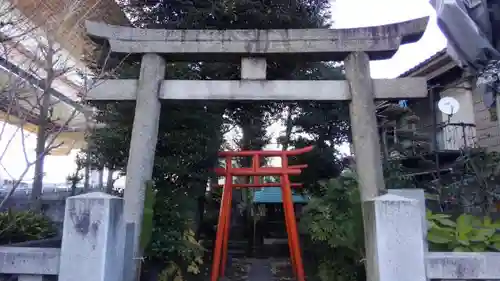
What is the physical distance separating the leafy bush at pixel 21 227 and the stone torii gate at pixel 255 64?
2.15 metres

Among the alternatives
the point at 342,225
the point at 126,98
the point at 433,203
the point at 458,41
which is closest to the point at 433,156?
the point at 433,203

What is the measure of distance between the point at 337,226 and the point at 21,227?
16.4ft

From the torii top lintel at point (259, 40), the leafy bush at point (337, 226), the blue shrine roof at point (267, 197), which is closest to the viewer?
the torii top lintel at point (259, 40)

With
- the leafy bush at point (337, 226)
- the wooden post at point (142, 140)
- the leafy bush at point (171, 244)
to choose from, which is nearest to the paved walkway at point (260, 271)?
the leafy bush at point (337, 226)

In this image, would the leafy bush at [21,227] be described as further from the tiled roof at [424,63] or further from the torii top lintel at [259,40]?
the tiled roof at [424,63]

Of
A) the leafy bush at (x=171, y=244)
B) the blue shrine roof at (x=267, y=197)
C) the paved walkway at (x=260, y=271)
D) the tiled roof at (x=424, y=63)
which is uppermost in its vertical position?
the tiled roof at (x=424, y=63)

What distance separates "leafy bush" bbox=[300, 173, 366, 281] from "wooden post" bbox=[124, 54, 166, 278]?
305 centimetres

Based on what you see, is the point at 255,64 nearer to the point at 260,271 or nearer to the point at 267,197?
the point at 260,271

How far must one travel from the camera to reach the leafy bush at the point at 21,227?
5.66 metres

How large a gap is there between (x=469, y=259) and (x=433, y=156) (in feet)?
26.6

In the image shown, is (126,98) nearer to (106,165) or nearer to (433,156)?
(106,165)

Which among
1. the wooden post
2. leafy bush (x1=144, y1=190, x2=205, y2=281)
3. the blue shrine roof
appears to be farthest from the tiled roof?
leafy bush (x1=144, y1=190, x2=205, y2=281)

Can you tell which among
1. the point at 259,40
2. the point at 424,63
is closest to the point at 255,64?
the point at 259,40

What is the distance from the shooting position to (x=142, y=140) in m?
5.88
